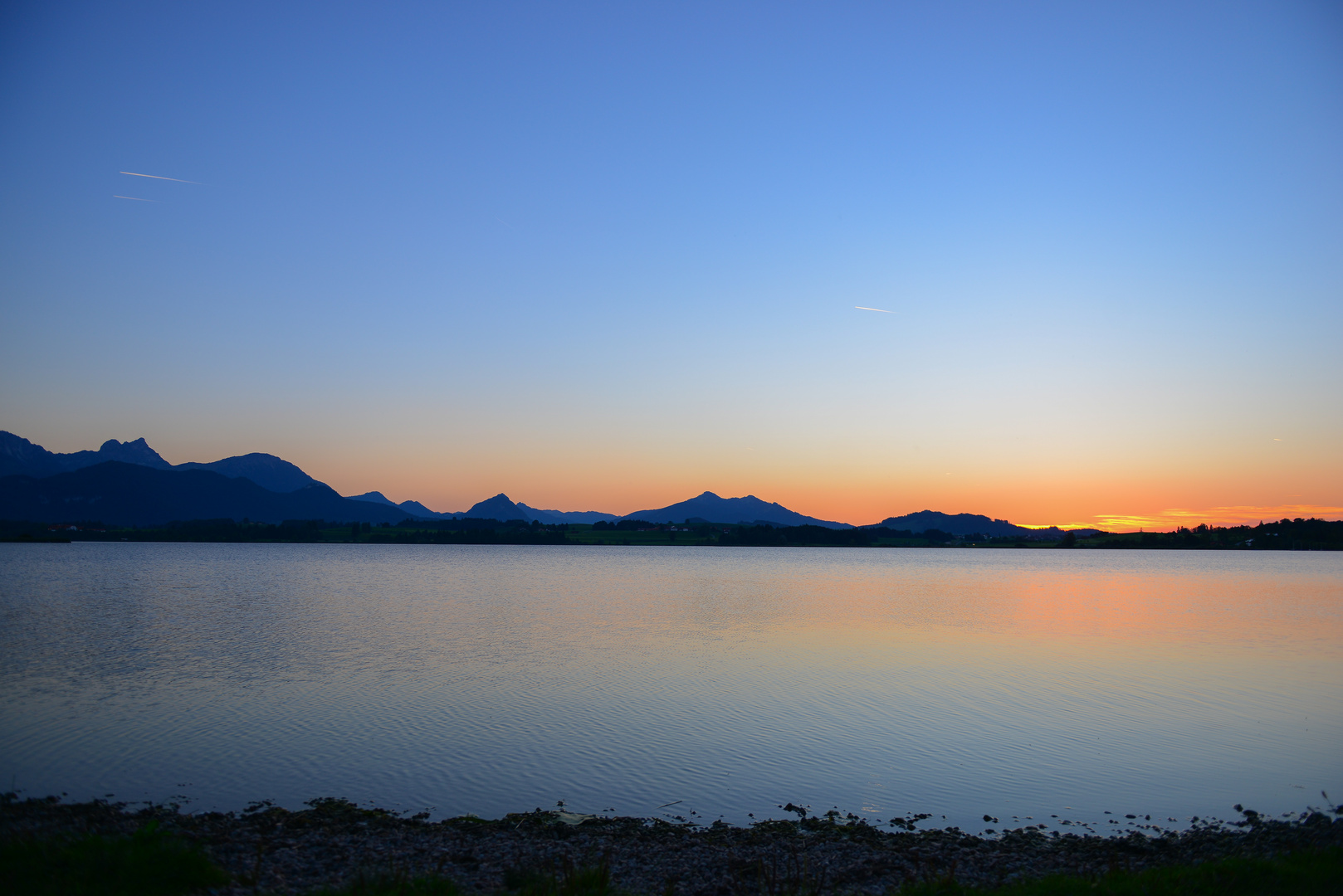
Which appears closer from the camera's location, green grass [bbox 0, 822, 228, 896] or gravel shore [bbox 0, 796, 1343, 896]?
green grass [bbox 0, 822, 228, 896]

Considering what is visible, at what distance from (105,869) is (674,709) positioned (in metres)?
14.4

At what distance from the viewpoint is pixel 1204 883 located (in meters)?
9.18

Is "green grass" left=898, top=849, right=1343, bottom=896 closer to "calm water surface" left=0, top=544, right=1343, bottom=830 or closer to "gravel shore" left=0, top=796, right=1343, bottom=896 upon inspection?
"gravel shore" left=0, top=796, right=1343, bottom=896

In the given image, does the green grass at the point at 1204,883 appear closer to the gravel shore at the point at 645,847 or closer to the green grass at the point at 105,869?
the gravel shore at the point at 645,847

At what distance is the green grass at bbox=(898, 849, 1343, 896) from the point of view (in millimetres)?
8852

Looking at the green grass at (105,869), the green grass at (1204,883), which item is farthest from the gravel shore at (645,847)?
the green grass at (1204,883)

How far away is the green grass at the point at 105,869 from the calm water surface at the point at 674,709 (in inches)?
182

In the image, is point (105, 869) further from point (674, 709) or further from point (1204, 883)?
point (674, 709)

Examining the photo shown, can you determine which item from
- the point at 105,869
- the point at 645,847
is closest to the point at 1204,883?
the point at 645,847

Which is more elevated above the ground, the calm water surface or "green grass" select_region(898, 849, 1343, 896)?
"green grass" select_region(898, 849, 1343, 896)

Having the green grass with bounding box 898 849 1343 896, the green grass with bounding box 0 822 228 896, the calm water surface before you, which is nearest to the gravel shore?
the green grass with bounding box 0 822 228 896

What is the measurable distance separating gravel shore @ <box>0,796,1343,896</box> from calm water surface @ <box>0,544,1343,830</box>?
112cm

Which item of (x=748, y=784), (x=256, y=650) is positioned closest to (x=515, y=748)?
(x=748, y=784)

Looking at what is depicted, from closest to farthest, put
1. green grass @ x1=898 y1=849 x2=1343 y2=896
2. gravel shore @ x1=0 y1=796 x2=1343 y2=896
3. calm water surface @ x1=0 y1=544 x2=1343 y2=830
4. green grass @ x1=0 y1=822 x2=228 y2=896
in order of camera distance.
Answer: green grass @ x1=0 y1=822 x2=228 y2=896 → green grass @ x1=898 y1=849 x2=1343 y2=896 → gravel shore @ x1=0 y1=796 x2=1343 y2=896 → calm water surface @ x1=0 y1=544 x2=1343 y2=830
